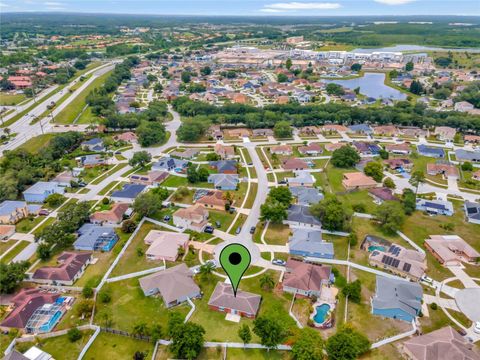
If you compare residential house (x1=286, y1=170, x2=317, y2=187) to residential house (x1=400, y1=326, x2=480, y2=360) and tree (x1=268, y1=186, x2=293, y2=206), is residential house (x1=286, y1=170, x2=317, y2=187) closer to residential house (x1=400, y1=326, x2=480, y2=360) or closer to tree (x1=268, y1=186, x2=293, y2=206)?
tree (x1=268, y1=186, x2=293, y2=206)

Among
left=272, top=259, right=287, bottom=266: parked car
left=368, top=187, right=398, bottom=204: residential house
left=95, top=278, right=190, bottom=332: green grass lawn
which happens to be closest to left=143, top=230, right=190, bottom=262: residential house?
left=95, top=278, right=190, bottom=332: green grass lawn

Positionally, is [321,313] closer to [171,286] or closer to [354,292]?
[354,292]

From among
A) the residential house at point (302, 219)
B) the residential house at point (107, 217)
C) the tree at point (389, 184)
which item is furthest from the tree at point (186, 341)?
the tree at point (389, 184)

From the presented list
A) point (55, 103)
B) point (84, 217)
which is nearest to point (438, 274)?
point (84, 217)

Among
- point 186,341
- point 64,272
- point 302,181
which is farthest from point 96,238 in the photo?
point 302,181

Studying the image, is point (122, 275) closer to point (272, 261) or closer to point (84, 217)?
point (84, 217)

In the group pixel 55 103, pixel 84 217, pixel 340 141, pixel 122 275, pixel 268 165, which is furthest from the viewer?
pixel 55 103
